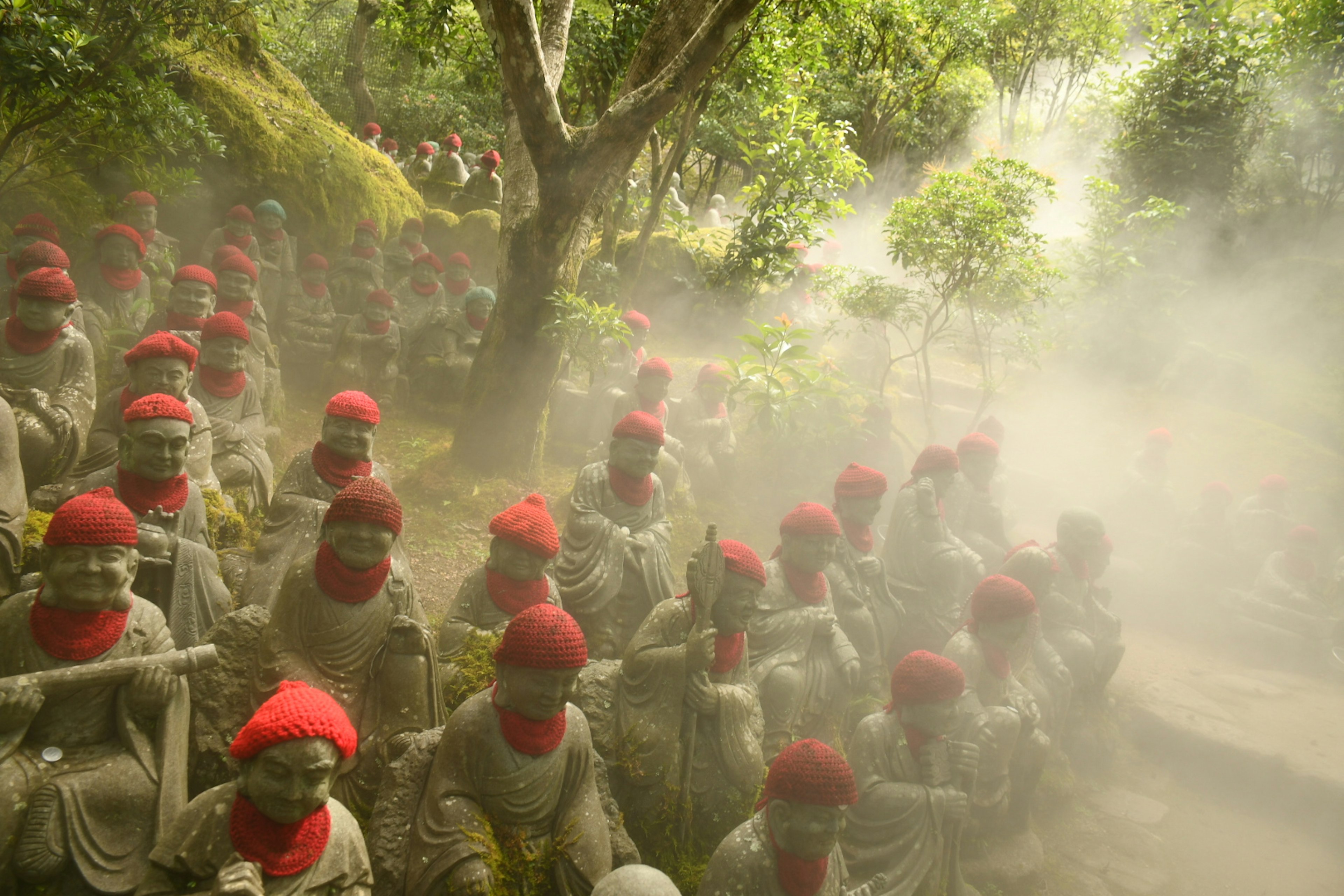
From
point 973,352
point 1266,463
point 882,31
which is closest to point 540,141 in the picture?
point 882,31

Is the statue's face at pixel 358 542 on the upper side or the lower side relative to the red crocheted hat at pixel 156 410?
lower

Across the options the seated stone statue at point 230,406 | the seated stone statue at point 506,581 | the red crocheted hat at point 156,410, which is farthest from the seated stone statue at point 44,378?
the seated stone statue at point 506,581

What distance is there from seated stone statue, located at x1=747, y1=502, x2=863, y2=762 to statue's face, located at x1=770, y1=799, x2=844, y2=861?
223 centimetres

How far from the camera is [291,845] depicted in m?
2.78

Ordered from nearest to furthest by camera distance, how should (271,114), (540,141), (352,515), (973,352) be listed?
(352,515)
(540,141)
(271,114)
(973,352)

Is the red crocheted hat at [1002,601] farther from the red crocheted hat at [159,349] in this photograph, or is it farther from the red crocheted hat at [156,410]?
the red crocheted hat at [159,349]

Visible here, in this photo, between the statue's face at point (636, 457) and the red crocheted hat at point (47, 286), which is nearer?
the red crocheted hat at point (47, 286)

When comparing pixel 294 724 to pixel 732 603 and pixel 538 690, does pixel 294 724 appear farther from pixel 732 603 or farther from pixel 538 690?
pixel 732 603

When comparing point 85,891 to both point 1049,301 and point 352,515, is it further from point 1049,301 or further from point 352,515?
point 1049,301

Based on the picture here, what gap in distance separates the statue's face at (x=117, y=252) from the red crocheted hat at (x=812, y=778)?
348 inches

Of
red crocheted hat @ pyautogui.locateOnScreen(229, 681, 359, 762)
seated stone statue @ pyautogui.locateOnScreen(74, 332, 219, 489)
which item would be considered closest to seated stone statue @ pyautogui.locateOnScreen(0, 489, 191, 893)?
red crocheted hat @ pyautogui.locateOnScreen(229, 681, 359, 762)

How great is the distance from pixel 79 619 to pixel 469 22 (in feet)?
27.4

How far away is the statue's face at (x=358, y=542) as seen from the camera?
417cm

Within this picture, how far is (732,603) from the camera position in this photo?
500cm
